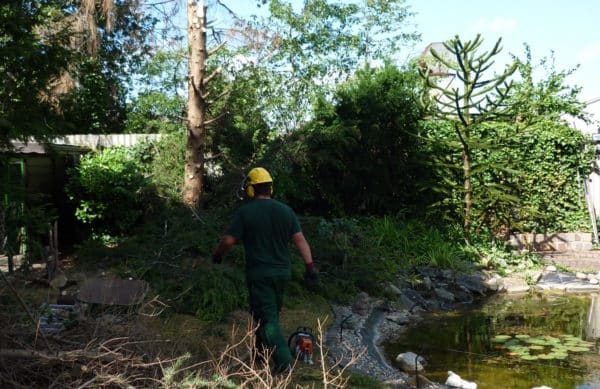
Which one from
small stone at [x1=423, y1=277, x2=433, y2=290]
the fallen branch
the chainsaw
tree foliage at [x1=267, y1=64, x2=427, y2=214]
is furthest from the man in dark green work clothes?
tree foliage at [x1=267, y1=64, x2=427, y2=214]

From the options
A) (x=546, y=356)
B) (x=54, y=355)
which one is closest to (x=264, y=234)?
(x=54, y=355)

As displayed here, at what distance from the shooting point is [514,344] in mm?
6637

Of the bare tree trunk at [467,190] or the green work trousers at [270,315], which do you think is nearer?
the green work trousers at [270,315]

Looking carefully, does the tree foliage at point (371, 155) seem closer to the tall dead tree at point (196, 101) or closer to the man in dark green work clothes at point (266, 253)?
the tall dead tree at point (196, 101)

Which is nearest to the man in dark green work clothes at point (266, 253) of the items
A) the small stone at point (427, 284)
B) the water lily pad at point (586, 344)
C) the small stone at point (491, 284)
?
the water lily pad at point (586, 344)

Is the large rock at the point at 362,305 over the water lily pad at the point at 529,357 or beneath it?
over

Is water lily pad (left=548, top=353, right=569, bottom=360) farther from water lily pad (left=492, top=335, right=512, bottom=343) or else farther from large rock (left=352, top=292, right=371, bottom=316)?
large rock (left=352, top=292, right=371, bottom=316)

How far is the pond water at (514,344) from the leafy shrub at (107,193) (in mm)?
5904

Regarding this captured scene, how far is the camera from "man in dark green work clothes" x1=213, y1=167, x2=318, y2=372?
15.3 feet

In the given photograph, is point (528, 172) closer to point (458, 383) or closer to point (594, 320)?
point (594, 320)

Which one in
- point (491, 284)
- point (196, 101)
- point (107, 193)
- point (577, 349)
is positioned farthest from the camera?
point (107, 193)

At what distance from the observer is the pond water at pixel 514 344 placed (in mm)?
5605

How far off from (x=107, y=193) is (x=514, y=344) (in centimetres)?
751

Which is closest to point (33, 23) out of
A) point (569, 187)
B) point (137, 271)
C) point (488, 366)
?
point (137, 271)
